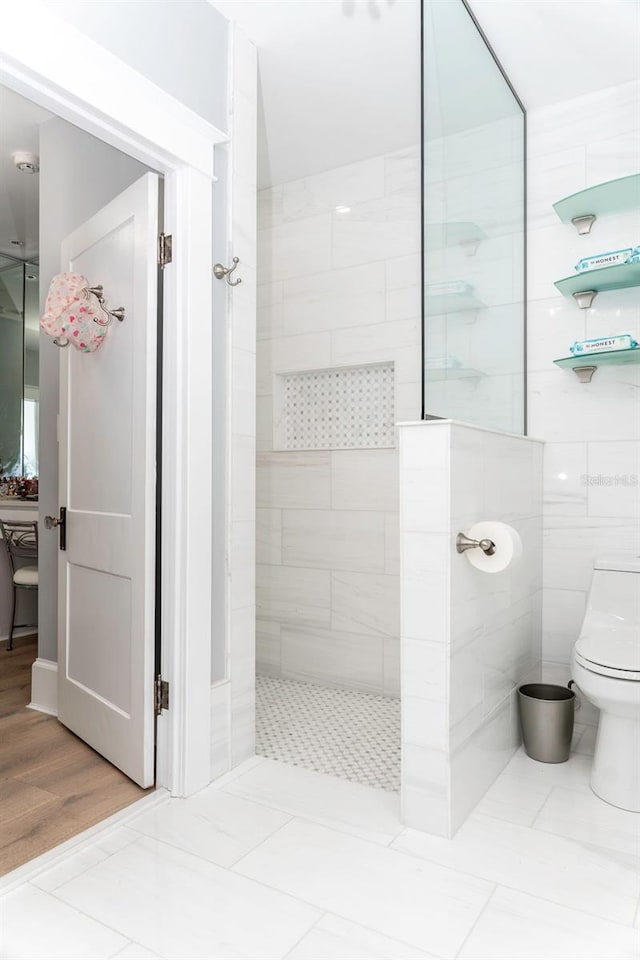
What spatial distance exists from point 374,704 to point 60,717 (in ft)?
4.49

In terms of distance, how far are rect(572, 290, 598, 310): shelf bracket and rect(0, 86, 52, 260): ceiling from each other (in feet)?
7.83

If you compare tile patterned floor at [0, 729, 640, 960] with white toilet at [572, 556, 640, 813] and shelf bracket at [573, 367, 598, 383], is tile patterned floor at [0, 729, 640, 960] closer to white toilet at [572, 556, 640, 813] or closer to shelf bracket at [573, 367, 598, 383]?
white toilet at [572, 556, 640, 813]

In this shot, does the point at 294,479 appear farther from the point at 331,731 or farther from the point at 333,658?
the point at 331,731

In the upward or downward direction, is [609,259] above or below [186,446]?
above

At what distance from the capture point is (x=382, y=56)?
2.53 m

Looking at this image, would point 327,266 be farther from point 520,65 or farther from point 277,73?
point 520,65

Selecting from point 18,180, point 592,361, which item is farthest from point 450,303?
point 18,180

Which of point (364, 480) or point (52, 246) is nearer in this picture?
point (52, 246)

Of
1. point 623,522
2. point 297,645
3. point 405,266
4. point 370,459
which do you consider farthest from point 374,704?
point 405,266

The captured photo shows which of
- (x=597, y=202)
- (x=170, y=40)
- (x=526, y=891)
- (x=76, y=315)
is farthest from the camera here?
(x=597, y=202)

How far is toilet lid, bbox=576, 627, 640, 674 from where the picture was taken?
6.86ft

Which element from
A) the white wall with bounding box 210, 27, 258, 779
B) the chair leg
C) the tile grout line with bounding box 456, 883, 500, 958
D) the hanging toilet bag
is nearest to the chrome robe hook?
the white wall with bounding box 210, 27, 258, 779

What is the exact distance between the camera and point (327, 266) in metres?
3.41

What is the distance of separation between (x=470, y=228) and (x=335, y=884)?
1990 mm
